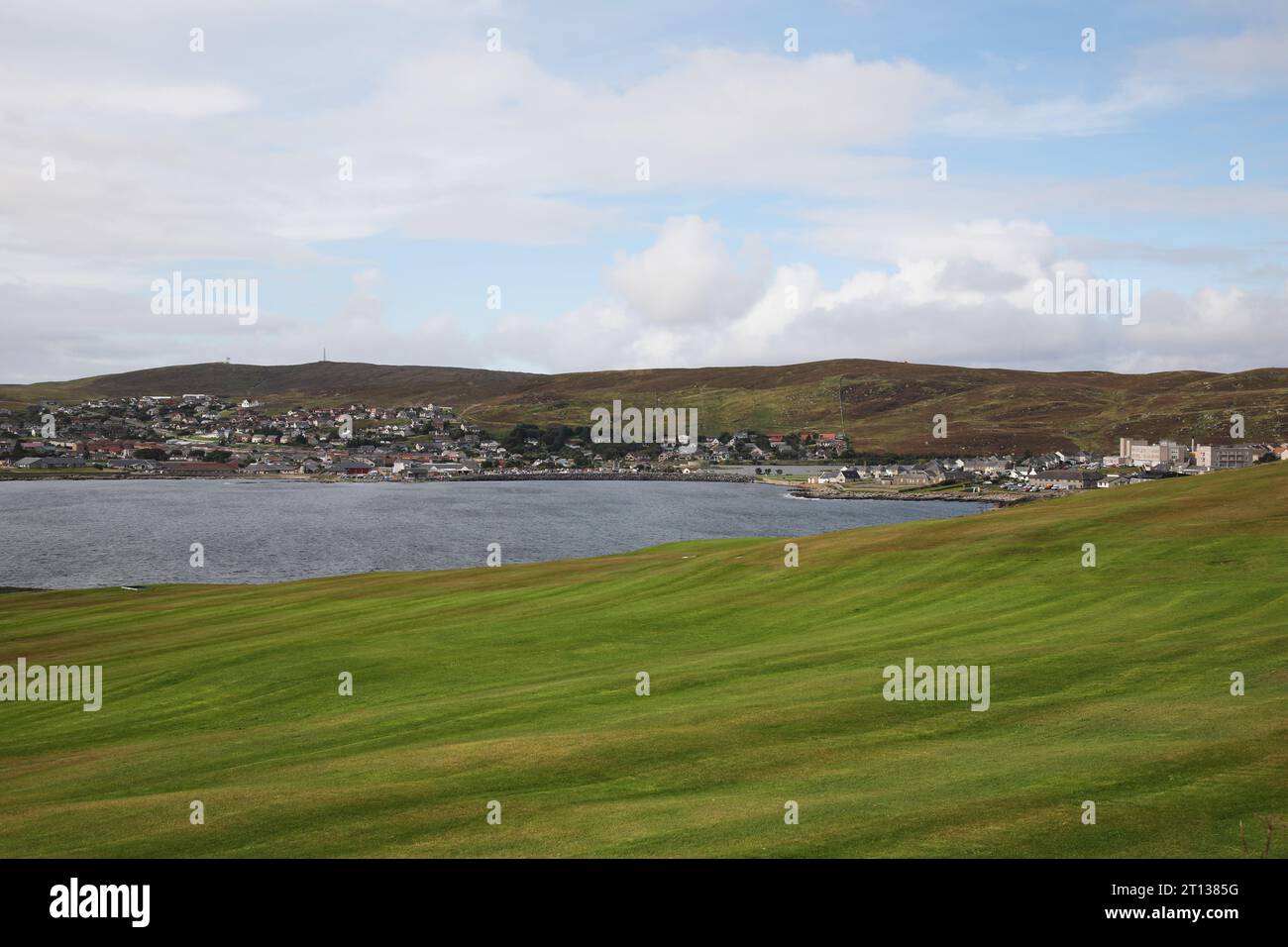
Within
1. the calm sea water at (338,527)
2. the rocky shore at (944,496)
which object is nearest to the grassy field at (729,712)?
the calm sea water at (338,527)

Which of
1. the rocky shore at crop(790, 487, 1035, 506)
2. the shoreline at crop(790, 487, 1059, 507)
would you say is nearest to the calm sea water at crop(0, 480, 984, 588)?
the shoreline at crop(790, 487, 1059, 507)

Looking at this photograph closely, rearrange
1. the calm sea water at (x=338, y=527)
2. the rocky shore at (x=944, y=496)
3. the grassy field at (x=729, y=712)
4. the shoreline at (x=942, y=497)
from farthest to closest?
the shoreline at (x=942, y=497)
the rocky shore at (x=944, y=496)
the calm sea water at (x=338, y=527)
the grassy field at (x=729, y=712)

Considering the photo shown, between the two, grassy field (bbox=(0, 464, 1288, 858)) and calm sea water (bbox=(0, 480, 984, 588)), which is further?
calm sea water (bbox=(0, 480, 984, 588))

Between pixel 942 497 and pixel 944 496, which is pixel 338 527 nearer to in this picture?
pixel 942 497

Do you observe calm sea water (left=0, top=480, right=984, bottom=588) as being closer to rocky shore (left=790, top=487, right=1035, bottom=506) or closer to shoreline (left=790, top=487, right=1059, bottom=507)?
shoreline (left=790, top=487, right=1059, bottom=507)

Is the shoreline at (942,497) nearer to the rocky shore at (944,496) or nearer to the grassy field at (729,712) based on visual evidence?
the rocky shore at (944,496)
